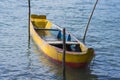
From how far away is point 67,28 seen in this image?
115ft

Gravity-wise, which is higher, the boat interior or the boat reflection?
the boat interior

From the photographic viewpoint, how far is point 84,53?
2062 cm

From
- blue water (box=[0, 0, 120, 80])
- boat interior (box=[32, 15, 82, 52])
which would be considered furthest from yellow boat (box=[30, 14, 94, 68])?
blue water (box=[0, 0, 120, 80])

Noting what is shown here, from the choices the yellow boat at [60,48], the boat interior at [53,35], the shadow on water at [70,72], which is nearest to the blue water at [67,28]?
the shadow on water at [70,72]

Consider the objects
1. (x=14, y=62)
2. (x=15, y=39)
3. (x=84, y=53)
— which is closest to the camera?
(x=84, y=53)

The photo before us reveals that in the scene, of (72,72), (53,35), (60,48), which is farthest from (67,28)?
(72,72)

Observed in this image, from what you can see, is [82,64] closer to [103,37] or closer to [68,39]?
[68,39]

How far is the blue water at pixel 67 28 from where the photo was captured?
22.0 meters

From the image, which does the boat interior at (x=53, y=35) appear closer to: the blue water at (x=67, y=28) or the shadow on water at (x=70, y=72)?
the blue water at (x=67, y=28)

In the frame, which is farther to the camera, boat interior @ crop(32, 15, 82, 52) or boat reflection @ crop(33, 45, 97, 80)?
boat interior @ crop(32, 15, 82, 52)

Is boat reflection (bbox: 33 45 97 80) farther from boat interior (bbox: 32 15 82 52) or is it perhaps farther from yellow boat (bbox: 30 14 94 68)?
boat interior (bbox: 32 15 82 52)

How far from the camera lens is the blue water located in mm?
21984

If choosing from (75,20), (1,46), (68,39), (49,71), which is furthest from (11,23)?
(49,71)

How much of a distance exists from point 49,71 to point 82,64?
212cm
